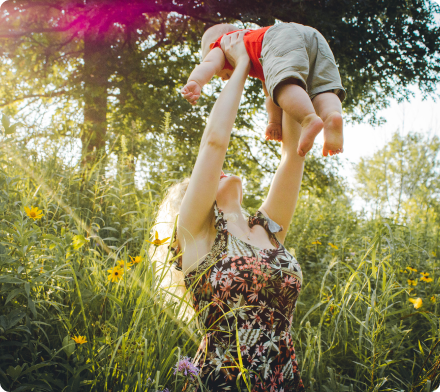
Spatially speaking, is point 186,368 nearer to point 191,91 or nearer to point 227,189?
point 227,189

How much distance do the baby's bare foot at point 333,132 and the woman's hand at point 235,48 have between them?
58 cm

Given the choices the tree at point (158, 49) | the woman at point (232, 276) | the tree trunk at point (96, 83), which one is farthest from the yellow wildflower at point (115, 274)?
the tree trunk at point (96, 83)

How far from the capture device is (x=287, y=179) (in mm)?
1821

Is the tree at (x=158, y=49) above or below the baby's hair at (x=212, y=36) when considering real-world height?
above

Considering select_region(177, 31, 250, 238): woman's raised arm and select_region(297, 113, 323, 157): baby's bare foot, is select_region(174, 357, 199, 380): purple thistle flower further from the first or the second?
select_region(297, 113, 323, 157): baby's bare foot

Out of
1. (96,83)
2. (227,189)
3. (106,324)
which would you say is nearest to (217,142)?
(227,189)

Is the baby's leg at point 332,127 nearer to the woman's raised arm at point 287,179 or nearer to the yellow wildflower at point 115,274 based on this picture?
the woman's raised arm at point 287,179

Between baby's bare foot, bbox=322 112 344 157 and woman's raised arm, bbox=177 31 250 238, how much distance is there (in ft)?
1.51

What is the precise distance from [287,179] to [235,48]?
823 mm

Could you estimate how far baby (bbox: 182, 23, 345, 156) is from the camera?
131cm

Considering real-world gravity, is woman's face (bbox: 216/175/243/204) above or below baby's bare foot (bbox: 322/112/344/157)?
below

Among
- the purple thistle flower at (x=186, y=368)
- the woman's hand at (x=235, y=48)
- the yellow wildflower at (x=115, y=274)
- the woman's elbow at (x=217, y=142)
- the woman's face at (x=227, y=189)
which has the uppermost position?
the woman's hand at (x=235, y=48)

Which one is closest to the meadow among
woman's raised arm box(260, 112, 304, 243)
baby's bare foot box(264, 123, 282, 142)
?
woman's raised arm box(260, 112, 304, 243)

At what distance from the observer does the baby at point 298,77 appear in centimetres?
131
